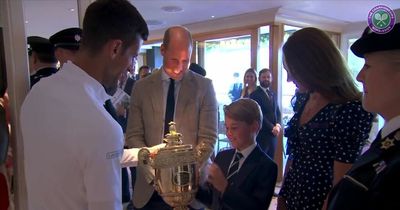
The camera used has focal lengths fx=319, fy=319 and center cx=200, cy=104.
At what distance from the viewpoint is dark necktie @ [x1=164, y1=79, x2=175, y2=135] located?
1379 millimetres

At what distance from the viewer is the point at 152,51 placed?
25.2 ft

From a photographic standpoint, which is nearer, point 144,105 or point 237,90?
point 144,105

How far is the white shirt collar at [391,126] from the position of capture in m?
0.77

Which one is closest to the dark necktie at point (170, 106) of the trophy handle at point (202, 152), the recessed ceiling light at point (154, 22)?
the trophy handle at point (202, 152)

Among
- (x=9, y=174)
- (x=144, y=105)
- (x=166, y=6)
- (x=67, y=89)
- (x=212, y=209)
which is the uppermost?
(x=166, y=6)

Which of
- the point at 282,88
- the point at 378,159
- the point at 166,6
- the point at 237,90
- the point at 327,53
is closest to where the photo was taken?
the point at 378,159

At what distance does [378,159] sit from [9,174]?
4.91 feet

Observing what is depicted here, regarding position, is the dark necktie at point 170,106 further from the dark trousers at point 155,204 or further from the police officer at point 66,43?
the police officer at point 66,43

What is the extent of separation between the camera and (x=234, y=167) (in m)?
1.38

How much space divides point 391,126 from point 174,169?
681 mm

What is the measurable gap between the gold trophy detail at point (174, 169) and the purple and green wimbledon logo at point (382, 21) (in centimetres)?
69

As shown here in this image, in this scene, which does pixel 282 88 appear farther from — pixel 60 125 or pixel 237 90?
pixel 60 125

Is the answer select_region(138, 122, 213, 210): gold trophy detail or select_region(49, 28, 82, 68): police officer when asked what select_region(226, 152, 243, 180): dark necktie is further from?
select_region(49, 28, 82, 68): police officer

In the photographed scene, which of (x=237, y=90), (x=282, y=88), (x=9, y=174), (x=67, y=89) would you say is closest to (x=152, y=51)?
(x=237, y=90)
